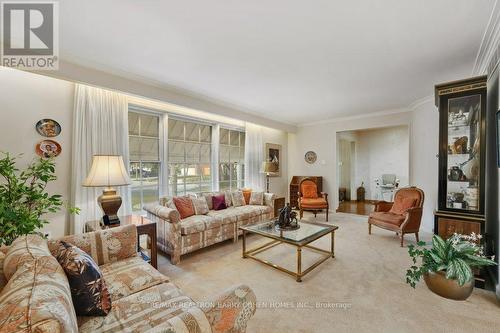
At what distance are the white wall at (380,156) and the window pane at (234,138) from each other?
4.77m

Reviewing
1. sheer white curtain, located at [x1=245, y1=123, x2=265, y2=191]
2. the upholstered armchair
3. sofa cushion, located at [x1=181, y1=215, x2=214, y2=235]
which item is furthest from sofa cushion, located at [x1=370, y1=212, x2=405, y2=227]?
sofa cushion, located at [x1=181, y1=215, x2=214, y2=235]

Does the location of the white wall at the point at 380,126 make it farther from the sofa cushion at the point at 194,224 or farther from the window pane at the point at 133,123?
the window pane at the point at 133,123

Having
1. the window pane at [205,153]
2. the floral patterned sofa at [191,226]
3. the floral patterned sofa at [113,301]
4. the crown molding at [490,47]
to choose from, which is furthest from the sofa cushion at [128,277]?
the crown molding at [490,47]

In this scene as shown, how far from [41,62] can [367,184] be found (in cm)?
855

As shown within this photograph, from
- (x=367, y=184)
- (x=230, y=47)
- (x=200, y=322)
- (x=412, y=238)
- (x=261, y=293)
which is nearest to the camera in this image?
(x=200, y=322)

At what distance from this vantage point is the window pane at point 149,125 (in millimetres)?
3813

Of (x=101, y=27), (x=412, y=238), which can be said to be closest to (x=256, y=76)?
(x=101, y=27)

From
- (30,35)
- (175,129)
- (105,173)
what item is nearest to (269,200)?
(175,129)

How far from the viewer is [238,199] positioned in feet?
14.6

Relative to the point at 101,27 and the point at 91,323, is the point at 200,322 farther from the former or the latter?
the point at 101,27

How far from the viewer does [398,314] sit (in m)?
1.91

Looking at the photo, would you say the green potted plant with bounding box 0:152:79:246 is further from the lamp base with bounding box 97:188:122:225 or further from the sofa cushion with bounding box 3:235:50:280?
the sofa cushion with bounding box 3:235:50:280

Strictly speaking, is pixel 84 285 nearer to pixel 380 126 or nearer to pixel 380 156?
pixel 380 126

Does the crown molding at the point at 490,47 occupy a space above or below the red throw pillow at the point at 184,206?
above
